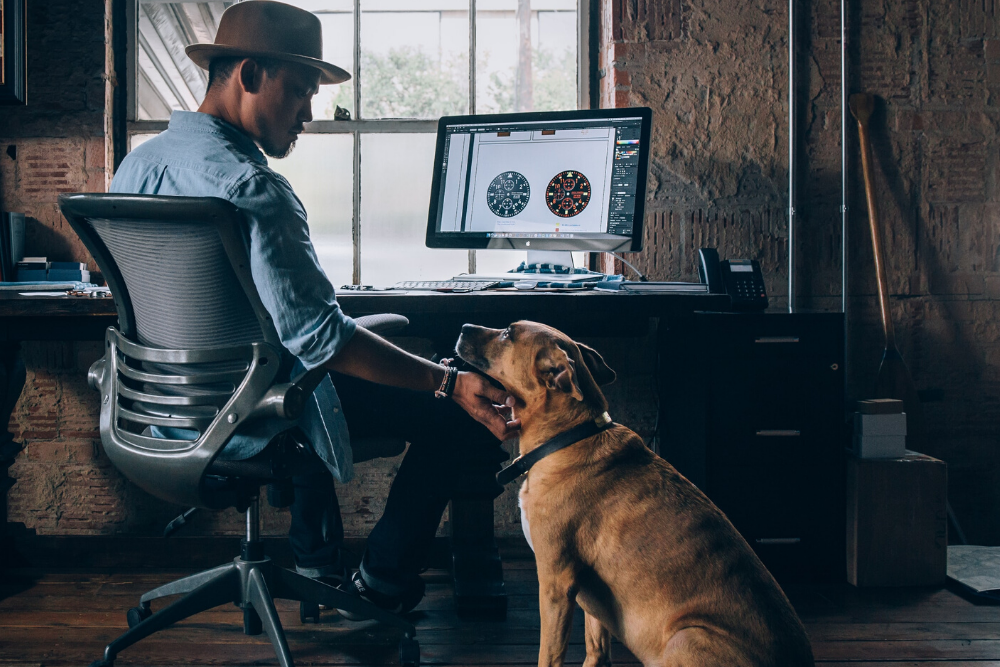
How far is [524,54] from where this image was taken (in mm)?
2707

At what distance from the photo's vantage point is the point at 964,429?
2.60 meters

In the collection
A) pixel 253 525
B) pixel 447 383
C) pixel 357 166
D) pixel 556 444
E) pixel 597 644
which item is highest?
pixel 357 166

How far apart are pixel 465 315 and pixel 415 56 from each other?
1.28 metres

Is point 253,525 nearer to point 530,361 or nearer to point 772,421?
point 530,361

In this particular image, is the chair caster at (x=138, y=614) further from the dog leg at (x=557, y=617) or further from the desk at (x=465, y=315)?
the dog leg at (x=557, y=617)

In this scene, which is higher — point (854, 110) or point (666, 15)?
point (666, 15)

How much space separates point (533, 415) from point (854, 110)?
1859 millimetres

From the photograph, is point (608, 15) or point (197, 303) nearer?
point (197, 303)

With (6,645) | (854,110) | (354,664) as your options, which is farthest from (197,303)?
(854,110)

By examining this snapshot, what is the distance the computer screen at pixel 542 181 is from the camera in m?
2.22

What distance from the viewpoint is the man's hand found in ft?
4.79

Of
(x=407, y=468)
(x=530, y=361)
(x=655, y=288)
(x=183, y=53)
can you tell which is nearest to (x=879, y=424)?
(x=655, y=288)

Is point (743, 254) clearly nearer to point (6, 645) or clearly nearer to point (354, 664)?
point (354, 664)

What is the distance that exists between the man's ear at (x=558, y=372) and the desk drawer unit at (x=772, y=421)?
2.70 ft
